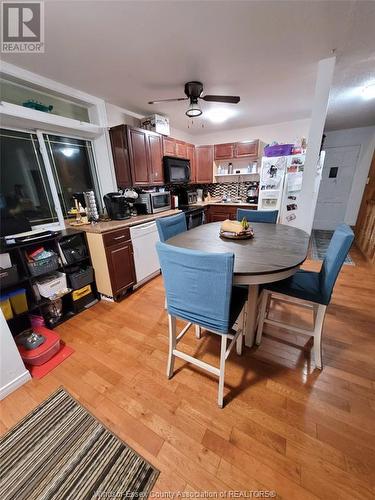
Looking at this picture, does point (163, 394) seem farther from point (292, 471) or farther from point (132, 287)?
point (132, 287)

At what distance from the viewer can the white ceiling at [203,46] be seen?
1.32 meters

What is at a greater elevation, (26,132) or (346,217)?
(26,132)

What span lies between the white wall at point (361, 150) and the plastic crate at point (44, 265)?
6265mm

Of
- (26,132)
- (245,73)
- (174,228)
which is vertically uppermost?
(245,73)

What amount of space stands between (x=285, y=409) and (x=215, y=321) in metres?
0.75

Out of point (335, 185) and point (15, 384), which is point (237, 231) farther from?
point (335, 185)

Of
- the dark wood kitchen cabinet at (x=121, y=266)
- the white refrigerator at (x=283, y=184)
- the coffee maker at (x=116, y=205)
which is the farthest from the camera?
the white refrigerator at (x=283, y=184)

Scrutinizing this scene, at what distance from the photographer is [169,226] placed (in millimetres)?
2008

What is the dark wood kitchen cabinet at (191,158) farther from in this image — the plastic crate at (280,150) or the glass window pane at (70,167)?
the glass window pane at (70,167)

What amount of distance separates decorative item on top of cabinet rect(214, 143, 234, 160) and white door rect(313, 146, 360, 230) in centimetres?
272

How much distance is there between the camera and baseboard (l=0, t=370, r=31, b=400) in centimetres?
137

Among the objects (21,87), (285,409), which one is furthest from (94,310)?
(21,87)

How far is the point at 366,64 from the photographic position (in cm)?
204

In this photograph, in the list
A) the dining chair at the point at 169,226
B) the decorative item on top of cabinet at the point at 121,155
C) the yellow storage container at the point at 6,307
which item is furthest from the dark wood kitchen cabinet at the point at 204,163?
the yellow storage container at the point at 6,307
